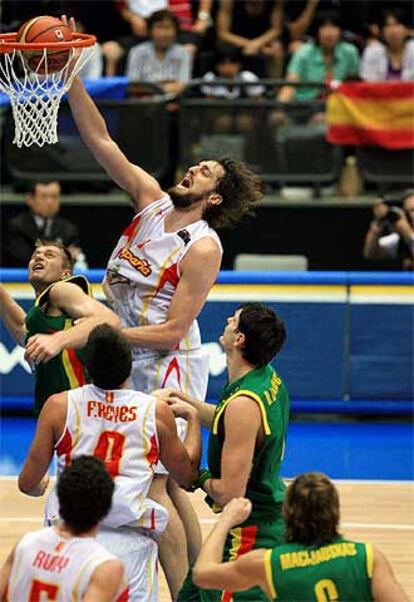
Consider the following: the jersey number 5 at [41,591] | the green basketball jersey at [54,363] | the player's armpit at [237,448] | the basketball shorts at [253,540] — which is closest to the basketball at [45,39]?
the green basketball jersey at [54,363]

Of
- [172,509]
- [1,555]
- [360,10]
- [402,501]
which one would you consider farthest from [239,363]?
[360,10]

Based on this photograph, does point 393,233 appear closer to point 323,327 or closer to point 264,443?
point 323,327

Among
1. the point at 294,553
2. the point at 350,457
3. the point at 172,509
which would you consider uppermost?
the point at 294,553

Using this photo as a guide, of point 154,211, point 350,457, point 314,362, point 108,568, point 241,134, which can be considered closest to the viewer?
point 108,568

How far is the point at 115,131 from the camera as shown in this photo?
14367mm

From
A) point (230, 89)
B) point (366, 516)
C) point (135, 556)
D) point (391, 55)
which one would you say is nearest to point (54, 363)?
point (135, 556)

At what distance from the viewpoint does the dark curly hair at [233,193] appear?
7660 mm

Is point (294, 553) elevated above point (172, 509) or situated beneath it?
elevated above

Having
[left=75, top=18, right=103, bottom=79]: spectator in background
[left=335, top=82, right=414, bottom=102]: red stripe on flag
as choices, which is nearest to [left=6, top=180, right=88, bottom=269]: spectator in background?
[left=75, top=18, right=103, bottom=79]: spectator in background

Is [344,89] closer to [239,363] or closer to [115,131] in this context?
[115,131]

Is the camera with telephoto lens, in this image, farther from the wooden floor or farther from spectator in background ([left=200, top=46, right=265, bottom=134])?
the wooden floor

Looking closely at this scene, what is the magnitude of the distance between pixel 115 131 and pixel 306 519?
9.52 meters

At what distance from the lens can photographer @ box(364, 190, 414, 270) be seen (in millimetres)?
12883

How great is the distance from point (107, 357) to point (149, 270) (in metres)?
1.61
